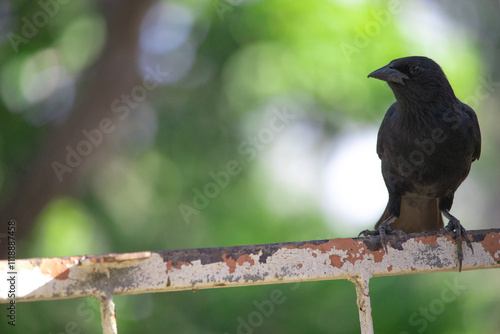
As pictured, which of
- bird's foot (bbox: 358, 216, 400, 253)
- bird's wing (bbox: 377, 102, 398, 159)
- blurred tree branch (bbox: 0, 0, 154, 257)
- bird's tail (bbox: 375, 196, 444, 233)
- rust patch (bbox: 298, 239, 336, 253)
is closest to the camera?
rust patch (bbox: 298, 239, 336, 253)

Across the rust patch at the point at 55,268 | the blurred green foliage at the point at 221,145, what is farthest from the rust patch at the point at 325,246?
the blurred green foliage at the point at 221,145

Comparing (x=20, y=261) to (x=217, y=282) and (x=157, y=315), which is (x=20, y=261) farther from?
(x=157, y=315)

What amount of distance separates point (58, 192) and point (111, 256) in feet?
14.4

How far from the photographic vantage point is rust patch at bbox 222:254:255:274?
5.54 ft

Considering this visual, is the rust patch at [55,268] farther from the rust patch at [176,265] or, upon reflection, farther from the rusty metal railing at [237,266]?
the rust patch at [176,265]

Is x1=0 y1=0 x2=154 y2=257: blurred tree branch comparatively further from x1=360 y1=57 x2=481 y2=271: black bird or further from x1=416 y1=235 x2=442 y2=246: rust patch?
x1=416 y1=235 x2=442 y2=246: rust patch

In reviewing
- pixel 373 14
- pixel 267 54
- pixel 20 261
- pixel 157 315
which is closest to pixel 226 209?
pixel 157 315

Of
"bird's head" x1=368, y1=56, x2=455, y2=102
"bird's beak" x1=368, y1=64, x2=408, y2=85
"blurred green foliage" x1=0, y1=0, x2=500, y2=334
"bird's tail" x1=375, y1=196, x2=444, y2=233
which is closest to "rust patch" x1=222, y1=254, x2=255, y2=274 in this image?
"bird's beak" x1=368, y1=64, x2=408, y2=85

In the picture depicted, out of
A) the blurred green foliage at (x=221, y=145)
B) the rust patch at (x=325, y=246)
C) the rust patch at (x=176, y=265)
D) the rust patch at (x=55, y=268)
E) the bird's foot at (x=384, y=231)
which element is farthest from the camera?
the blurred green foliage at (x=221, y=145)

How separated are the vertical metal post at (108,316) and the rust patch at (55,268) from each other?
0.12 meters

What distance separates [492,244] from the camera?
205cm

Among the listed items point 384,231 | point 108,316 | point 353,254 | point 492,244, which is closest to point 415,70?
point 384,231

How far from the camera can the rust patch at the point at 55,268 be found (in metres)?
1.48

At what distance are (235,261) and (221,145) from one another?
4.90 meters
